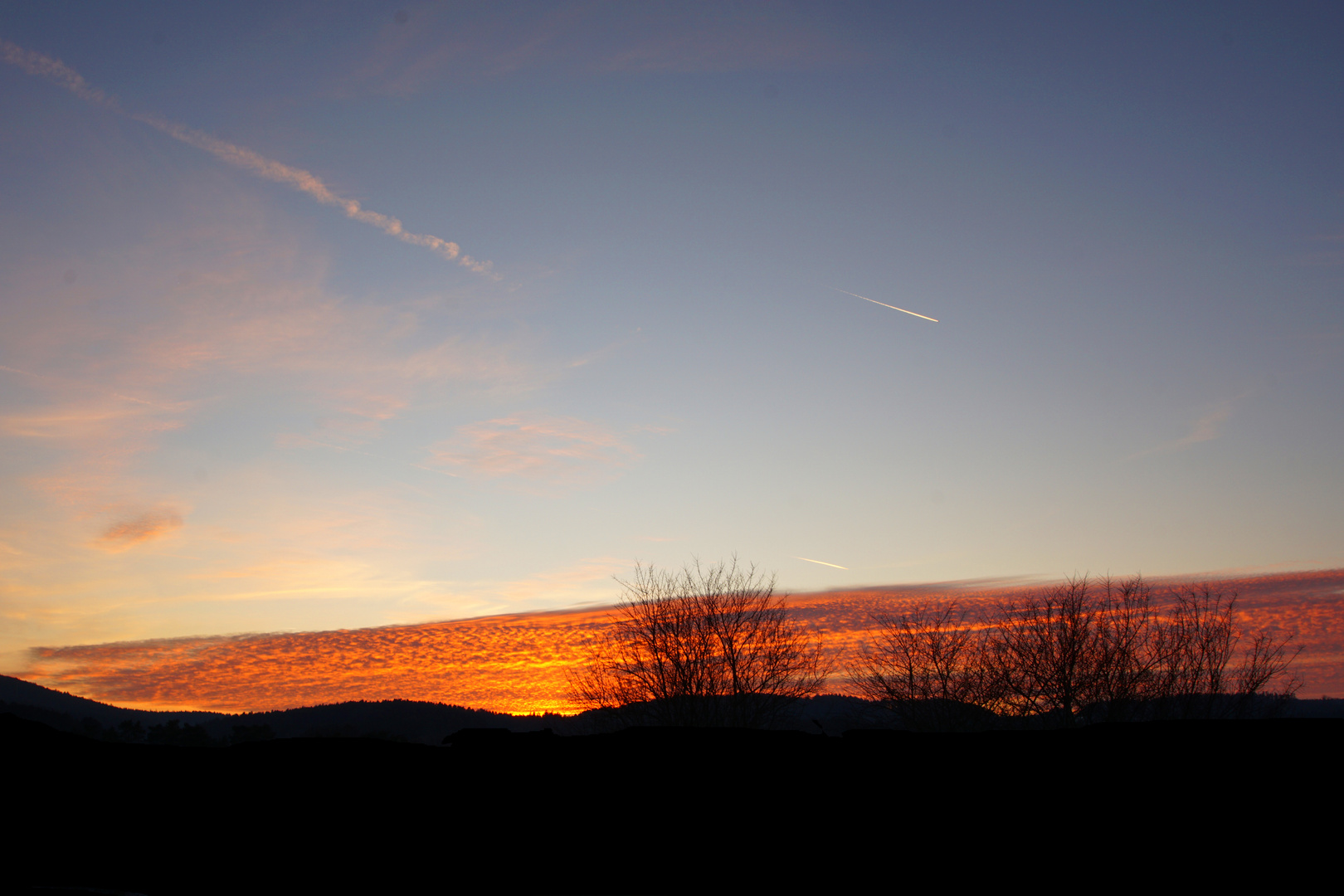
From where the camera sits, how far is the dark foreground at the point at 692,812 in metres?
9.77

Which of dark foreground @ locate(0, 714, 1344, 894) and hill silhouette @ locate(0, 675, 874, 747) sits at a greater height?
dark foreground @ locate(0, 714, 1344, 894)

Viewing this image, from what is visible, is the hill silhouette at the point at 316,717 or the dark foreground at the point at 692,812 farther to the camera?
the hill silhouette at the point at 316,717

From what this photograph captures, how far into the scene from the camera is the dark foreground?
977 centimetres

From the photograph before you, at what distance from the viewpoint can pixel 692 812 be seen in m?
11.4

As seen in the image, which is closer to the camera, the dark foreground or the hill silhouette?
the dark foreground

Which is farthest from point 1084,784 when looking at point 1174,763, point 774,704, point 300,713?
point 300,713

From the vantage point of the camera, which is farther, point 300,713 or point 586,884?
point 300,713

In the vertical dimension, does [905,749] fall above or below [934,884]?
above

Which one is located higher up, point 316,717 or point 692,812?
point 692,812

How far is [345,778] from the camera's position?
1221cm

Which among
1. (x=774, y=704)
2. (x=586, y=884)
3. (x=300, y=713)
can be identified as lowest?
(x=300, y=713)

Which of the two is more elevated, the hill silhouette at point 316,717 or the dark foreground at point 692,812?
the dark foreground at point 692,812

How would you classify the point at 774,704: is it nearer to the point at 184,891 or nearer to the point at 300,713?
the point at 184,891

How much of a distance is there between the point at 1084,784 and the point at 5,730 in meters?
17.0
